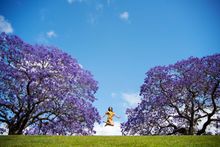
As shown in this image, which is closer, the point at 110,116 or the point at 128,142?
the point at 128,142

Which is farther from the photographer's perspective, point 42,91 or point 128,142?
point 42,91

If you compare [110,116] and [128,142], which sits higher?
[110,116]

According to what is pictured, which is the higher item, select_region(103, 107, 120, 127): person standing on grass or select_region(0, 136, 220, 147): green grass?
select_region(103, 107, 120, 127): person standing on grass

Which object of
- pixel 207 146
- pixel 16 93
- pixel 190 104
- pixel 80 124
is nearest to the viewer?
pixel 207 146

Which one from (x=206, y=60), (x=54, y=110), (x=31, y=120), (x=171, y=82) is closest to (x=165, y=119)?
(x=171, y=82)

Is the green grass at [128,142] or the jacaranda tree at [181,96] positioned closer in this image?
the green grass at [128,142]

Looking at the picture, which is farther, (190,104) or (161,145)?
(190,104)

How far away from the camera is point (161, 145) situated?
1471 centimetres

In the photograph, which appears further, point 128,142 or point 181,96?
point 181,96

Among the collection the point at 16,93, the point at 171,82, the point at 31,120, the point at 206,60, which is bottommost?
the point at 31,120

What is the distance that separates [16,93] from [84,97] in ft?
30.1

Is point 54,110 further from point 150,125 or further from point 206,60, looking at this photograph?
point 206,60

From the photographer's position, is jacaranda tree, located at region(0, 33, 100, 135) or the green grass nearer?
the green grass

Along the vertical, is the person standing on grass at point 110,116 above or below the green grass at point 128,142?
above
